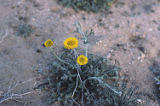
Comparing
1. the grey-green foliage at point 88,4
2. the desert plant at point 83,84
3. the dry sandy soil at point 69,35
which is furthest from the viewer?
the grey-green foliage at point 88,4

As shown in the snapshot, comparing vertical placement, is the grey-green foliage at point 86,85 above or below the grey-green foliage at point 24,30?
below

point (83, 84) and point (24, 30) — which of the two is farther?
point (24, 30)

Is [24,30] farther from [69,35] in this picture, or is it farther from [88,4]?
[88,4]

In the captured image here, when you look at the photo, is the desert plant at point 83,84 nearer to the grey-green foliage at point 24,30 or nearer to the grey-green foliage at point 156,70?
the grey-green foliage at point 156,70

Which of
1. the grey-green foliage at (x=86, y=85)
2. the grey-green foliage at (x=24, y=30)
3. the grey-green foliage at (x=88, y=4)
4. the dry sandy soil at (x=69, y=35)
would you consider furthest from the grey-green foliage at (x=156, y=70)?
the grey-green foliage at (x=24, y=30)

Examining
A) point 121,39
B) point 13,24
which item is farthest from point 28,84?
point 121,39

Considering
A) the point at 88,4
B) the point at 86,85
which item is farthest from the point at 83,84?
the point at 88,4
